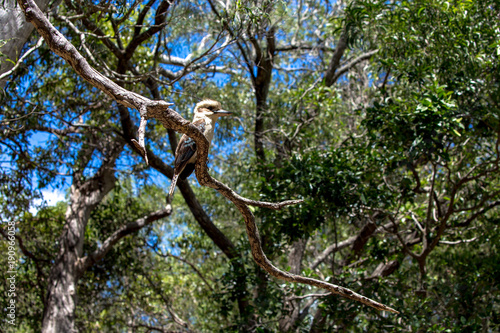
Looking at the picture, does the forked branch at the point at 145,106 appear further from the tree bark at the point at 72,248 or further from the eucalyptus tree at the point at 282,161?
the tree bark at the point at 72,248

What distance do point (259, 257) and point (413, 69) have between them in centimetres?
249

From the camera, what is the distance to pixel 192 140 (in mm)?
2686

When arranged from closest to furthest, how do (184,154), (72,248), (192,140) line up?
1. (192,140)
2. (184,154)
3. (72,248)

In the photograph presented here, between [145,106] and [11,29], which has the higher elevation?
[11,29]

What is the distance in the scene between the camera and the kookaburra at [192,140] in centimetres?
295

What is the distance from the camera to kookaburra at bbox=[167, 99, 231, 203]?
295 cm

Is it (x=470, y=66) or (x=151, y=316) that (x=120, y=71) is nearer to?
(x=470, y=66)

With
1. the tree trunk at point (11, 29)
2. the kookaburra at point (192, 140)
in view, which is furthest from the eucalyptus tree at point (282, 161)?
the tree trunk at point (11, 29)

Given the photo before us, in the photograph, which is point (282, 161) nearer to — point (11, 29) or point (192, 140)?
point (192, 140)

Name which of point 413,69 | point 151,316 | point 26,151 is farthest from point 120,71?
point 151,316

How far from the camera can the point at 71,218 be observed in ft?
17.5

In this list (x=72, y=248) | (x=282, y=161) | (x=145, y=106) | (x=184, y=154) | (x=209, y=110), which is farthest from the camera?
(x=72, y=248)

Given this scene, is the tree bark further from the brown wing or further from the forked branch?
the forked branch

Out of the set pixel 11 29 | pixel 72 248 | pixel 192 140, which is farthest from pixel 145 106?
pixel 72 248
